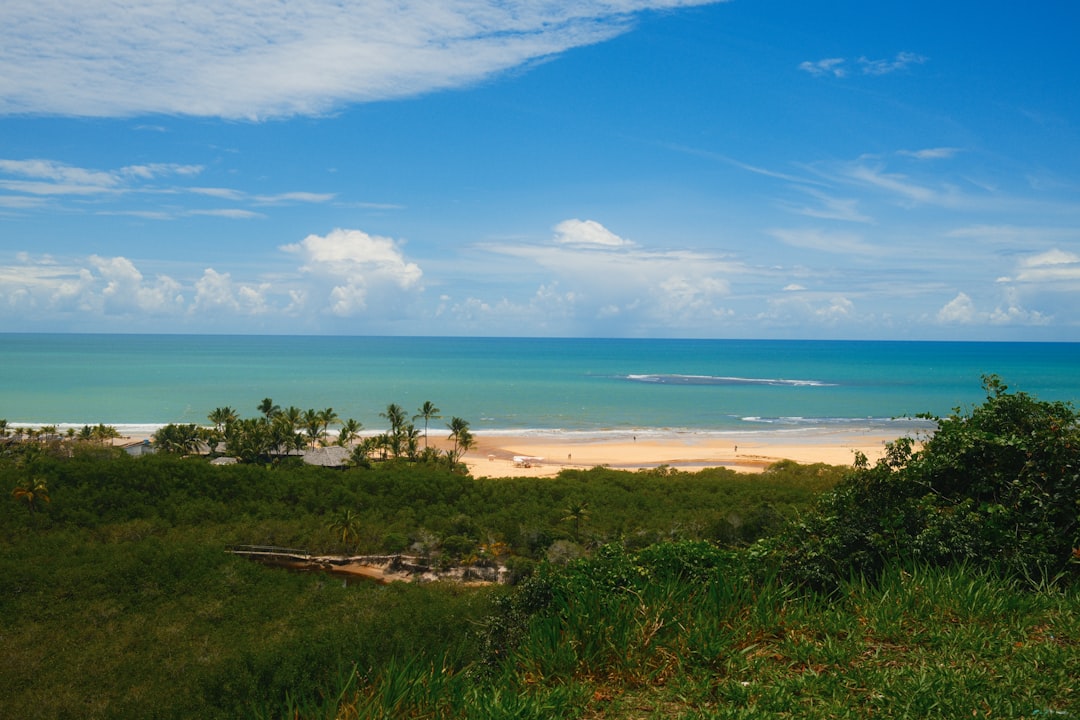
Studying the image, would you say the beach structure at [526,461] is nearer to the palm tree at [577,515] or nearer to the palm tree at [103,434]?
the palm tree at [577,515]

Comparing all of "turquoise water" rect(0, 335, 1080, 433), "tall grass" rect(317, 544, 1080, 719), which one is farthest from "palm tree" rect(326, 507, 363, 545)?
"turquoise water" rect(0, 335, 1080, 433)

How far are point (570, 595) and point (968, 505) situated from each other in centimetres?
413

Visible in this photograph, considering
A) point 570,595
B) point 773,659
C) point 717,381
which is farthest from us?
point 717,381

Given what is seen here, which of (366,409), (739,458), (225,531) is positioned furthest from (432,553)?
(366,409)

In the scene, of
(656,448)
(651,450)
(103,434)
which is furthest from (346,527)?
(103,434)

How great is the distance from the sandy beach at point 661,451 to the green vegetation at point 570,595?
533 inches

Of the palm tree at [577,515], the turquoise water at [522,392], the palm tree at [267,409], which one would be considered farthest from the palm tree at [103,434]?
the palm tree at [577,515]

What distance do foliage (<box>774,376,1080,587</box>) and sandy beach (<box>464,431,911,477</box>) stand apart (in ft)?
116

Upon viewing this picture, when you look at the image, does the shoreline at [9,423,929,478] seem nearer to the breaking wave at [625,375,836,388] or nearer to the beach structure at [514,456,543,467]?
the beach structure at [514,456,543,467]

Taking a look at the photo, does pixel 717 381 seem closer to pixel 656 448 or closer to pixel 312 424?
pixel 656 448

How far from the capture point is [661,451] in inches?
2083

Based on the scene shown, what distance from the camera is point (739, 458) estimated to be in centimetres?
4925

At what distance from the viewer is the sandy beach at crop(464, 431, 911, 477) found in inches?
1834

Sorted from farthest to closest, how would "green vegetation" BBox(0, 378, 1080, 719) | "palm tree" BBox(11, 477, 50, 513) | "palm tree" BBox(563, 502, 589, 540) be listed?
"palm tree" BBox(11, 477, 50, 513) < "palm tree" BBox(563, 502, 589, 540) < "green vegetation" BBox(0, 378, 1080, 719)
